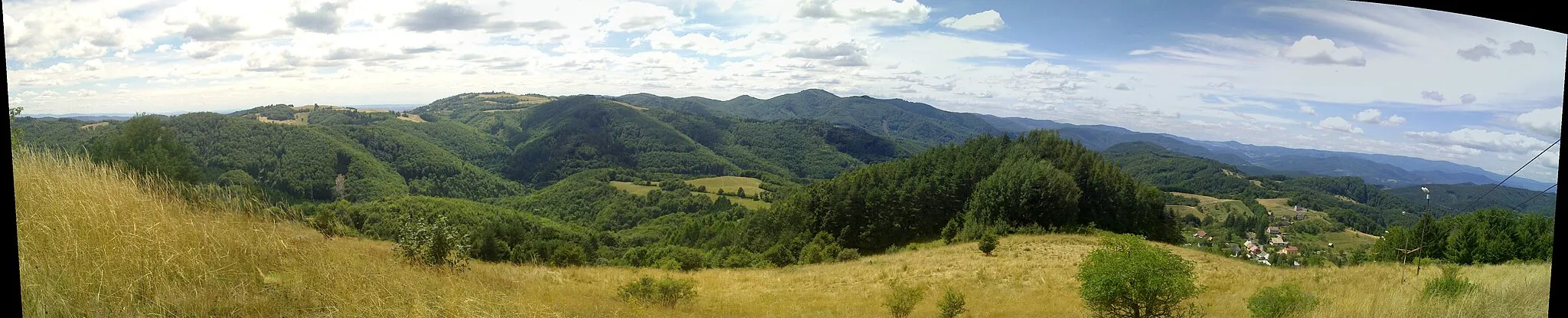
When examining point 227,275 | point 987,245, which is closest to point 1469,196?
point 987,245

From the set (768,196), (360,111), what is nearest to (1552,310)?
(768,196)

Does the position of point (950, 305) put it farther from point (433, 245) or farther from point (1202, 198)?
point (1202, 198)

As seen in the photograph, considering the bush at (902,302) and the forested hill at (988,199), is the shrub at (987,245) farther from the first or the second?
the bush at (902,302)

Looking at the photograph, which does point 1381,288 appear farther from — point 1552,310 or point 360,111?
point 360,111

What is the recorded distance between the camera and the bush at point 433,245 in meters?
7.47

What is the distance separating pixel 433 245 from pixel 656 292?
4.18m

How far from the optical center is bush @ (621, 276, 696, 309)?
10.8 meters

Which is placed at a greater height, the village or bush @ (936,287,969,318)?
bush @ (936,287,969,318)

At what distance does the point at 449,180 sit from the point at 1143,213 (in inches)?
2928

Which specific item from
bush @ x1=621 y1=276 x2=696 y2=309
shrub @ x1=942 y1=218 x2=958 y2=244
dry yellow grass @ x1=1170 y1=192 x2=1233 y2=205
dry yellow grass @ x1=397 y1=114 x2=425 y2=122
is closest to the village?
dry yellow grass @ x1=1170 y1=192 x2=1233 y2=205

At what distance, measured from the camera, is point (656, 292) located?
11227mm

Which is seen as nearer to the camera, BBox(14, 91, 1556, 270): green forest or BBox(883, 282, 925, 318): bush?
BBox(883, 282, 925, 318): bush

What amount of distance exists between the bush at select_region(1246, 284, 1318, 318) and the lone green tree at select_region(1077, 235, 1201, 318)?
1823mm

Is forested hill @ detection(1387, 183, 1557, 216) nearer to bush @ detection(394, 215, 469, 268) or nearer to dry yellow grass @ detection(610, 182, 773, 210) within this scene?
bush @ detection(394, 215, 469, 268)
